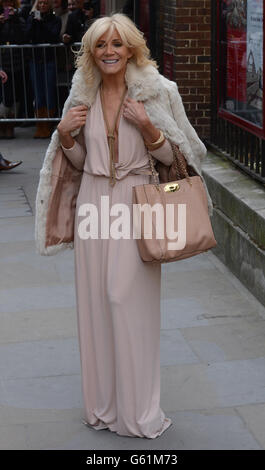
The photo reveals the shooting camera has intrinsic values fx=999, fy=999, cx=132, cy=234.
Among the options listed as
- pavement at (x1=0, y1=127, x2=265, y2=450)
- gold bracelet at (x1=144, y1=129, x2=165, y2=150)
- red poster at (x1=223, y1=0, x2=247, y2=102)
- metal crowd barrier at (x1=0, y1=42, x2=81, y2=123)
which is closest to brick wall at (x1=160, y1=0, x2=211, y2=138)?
red poster at (x1=223, y1=0, x2=247, y2=102)

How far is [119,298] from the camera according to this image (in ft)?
15.8

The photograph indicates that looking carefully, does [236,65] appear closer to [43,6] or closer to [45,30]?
[45,30]

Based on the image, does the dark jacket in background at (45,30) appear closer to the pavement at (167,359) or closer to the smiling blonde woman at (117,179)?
the pavement at (167,359)

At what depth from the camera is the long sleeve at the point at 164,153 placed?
15.6ft

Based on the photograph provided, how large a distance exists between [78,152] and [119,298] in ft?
2.47

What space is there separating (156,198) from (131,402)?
1.02m

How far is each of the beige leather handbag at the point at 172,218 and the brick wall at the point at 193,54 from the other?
17.7 feet

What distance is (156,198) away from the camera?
15.6ft

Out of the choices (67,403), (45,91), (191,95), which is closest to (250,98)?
(191,95)

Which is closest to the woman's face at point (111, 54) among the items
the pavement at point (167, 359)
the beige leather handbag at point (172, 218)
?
the beige leather handbag at point (172, 218)

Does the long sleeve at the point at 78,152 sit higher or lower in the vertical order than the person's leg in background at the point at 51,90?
higher

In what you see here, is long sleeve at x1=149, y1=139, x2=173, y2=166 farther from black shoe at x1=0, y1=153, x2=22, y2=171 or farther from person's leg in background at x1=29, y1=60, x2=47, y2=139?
person's leg in background at x1=29, y1=60, x2=47, y2=139

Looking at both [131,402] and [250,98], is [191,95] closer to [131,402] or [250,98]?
[250,98]

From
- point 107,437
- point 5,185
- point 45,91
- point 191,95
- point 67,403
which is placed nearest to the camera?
point 107,437
